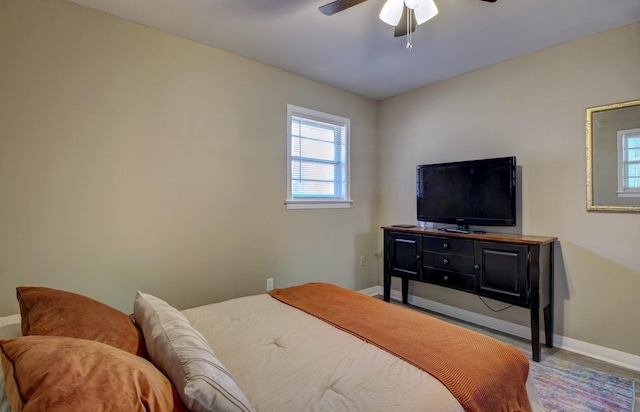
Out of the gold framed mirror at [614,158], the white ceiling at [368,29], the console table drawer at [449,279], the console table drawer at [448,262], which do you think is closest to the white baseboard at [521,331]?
the console table drawer at [449,279]

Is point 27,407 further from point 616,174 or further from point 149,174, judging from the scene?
point 616,174

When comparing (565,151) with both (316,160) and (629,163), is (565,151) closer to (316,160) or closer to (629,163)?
(629,163)

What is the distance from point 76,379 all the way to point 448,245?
9.87 feet

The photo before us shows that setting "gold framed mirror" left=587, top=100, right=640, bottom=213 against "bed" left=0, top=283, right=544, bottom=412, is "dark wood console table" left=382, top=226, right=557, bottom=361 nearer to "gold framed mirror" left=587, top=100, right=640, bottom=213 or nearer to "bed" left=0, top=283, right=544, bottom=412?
"gold framed mirror" left=587, top=100, right=640, bottom=213

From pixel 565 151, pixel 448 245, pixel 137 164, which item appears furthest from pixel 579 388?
pixel 137 164

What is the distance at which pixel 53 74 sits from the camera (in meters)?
2.15

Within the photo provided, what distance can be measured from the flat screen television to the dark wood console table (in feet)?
0.79

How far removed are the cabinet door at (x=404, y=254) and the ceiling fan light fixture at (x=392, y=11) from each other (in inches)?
81.8

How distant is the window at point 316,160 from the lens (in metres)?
→ 3.48

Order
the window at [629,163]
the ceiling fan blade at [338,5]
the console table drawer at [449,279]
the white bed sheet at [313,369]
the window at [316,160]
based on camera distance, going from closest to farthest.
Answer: the white bed sheet at [313,369] < the ceiling fan blade at [338,5] < the window at [629,163] < the console table drawer at [449,279] < the window at [316,160]

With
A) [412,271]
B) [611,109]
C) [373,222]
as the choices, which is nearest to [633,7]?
[611,109]

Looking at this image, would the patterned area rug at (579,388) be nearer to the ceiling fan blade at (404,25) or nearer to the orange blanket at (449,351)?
the orange blanket at (449,351)

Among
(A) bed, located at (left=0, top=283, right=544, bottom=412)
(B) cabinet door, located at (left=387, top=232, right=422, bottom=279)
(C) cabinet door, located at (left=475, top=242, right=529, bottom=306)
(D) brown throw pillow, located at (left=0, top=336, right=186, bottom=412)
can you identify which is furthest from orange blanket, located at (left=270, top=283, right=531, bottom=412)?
(B) cabinet door, located at (left=387, top=232, right=422, bottom=279)

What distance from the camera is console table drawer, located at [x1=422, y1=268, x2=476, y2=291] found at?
9.66 ft
